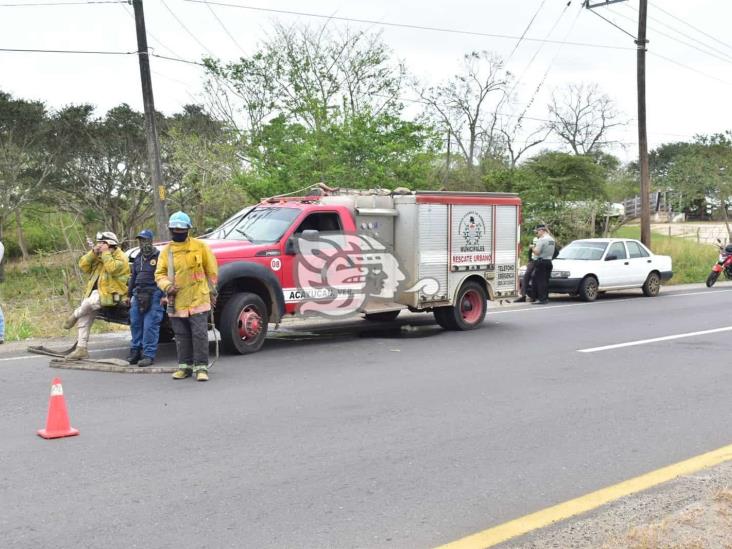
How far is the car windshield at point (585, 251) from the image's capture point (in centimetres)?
1972

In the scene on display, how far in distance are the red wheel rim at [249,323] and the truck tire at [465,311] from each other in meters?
3.63

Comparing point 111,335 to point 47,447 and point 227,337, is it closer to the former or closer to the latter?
point 227,337

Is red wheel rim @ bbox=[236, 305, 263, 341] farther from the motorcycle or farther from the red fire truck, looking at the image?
the motorcycle

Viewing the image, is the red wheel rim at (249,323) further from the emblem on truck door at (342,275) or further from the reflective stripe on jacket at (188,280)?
the reflective stripe on jacket at (188,280)

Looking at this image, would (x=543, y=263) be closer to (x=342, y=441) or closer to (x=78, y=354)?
(x=78, y=354)

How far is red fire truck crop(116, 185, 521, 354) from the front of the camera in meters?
10.2

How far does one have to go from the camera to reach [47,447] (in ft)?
19.2

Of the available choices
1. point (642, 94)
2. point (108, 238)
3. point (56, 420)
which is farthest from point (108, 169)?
point (56, 420)

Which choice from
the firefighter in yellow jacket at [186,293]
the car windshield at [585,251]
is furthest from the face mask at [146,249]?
the car windshield at [585,251]

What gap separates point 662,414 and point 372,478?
10.4ft

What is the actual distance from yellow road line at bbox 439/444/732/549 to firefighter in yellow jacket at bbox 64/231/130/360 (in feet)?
21.4

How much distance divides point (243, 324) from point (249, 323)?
84mm

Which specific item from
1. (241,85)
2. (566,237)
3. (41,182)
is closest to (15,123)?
(41,182)

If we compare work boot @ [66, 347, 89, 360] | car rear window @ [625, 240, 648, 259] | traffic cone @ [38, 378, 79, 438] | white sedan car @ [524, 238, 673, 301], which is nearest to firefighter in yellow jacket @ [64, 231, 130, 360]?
work boot @ [66, 347, 89, 360]
